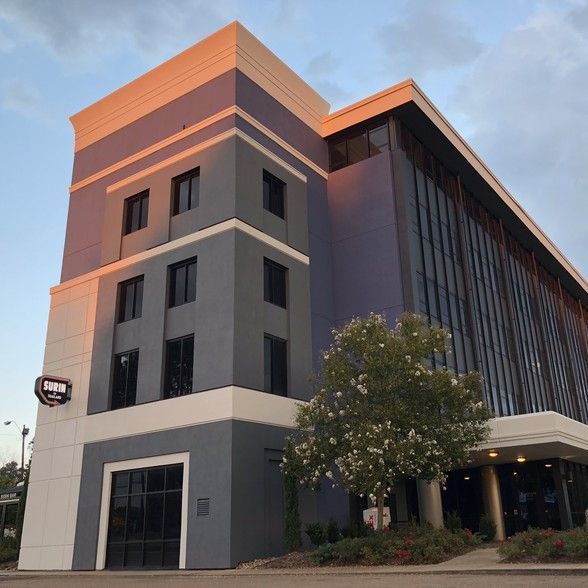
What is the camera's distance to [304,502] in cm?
2492

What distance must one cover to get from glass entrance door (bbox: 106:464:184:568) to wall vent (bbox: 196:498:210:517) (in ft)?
3.19

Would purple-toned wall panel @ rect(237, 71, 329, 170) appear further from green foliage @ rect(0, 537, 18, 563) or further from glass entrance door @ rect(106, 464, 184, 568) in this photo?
green foliage @ rect(0, 537, 18, 563)

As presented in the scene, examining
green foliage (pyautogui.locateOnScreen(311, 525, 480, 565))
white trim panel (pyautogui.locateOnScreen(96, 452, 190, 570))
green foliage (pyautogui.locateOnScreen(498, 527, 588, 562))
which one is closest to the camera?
green foliage (pyautogui.locateOnScreen(498, 527, 588, 562))

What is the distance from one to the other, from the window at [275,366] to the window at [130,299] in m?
6.23

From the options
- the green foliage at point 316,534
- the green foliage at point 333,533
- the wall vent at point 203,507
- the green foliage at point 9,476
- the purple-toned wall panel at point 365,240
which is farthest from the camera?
the green foliage at point 9,476

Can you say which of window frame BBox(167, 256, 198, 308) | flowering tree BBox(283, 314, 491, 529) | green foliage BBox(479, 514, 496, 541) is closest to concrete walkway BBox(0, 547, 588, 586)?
flowering tree BBox(283, 314, 491, 529)

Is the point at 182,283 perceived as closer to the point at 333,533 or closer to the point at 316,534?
the point at 316,534

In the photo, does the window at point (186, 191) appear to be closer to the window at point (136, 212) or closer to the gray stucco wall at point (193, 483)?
the window at point (136, 212)

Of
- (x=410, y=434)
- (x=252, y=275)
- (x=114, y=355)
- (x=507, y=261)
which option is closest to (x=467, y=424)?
(x=410, y=434)

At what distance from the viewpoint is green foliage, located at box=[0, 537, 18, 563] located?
2967 centimetres

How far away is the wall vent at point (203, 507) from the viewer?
22.5 m

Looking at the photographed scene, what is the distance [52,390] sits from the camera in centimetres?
2833

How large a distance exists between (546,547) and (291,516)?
31.3 feet

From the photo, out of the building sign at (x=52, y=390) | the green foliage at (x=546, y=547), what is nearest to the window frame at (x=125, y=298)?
the building sign at (x=52, y=390)
